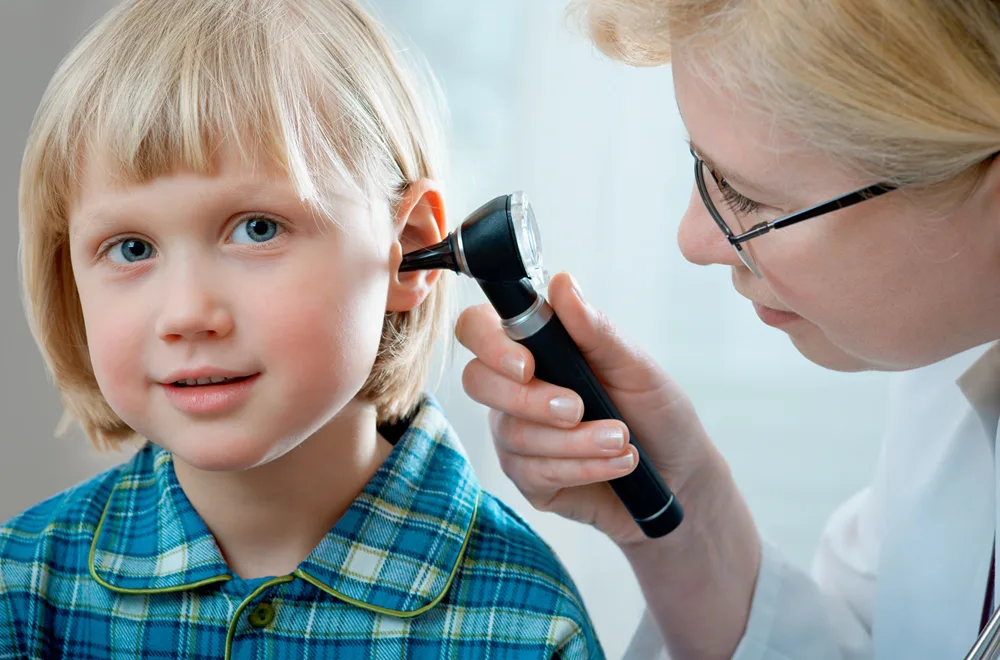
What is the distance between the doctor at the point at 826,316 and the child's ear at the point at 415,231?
58 mm

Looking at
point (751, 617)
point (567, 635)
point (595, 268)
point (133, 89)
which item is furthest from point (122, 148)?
point (595, 268)

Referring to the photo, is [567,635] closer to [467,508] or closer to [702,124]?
[467,508]

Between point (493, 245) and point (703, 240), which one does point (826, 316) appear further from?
point (493, 245)

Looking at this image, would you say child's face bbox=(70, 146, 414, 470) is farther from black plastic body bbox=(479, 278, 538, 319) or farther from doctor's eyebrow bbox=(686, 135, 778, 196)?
doctor's eyebrow bbox=(686, 135, 778, 196)

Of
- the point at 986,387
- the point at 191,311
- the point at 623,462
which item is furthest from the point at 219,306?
the point at 986,387

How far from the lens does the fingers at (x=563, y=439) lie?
2.84 ft

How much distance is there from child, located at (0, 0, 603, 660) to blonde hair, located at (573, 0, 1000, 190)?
311 millimetres

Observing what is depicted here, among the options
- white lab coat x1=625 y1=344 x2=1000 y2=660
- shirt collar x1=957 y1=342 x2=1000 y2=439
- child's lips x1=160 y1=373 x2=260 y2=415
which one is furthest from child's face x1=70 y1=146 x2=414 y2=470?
shirt collar x1=957 y1=342 x2=1000 y2=439

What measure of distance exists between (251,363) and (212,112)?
0.18m

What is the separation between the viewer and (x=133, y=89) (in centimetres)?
76

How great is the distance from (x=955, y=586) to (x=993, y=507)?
8 cm

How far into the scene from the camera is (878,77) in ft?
2.19

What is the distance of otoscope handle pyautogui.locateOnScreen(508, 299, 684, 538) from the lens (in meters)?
0.86

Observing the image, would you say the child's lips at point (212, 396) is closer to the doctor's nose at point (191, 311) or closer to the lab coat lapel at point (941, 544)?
the doctor's nose at point (191, 311)
